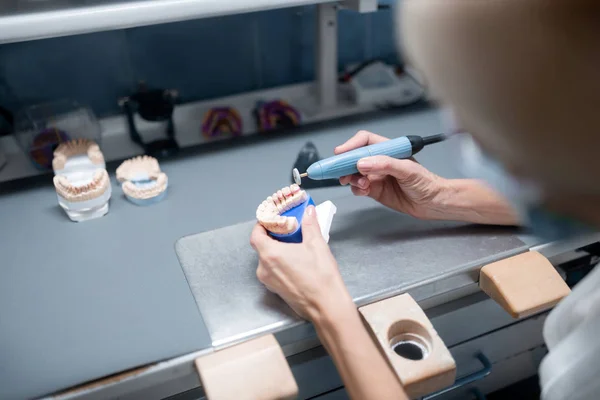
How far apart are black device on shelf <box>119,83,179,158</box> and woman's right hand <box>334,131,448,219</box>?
0.46 meters

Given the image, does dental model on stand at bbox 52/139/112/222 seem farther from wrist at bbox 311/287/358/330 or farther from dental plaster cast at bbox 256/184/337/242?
wrist at bbox 311/287/358/330

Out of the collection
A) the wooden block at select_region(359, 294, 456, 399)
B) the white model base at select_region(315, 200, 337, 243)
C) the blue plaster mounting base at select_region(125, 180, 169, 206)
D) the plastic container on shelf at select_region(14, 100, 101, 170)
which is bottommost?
the wooden block at select_region(359, 294, 456, 399)

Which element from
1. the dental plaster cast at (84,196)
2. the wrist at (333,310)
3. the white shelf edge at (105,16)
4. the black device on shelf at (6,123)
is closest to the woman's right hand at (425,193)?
the wrist at (333,310)

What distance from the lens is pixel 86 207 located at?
3.24ft

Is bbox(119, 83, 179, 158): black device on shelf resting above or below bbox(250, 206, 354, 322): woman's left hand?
above

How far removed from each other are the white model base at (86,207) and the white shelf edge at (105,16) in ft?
0.96

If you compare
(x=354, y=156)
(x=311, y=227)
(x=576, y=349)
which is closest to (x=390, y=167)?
(x=354, y=156)

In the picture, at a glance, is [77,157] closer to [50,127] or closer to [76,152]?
[76,152]

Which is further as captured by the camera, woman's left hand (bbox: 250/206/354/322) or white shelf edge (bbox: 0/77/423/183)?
white shelf edge (bbox: 0/77/423/183)

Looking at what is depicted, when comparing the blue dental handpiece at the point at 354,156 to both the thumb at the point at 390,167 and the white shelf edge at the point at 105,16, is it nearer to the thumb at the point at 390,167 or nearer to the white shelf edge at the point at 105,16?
the thumb at the point at 390,167

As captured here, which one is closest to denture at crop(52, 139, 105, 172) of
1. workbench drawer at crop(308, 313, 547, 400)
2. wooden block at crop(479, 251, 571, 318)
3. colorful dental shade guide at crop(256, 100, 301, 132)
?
colorful dental shade guide at crop(256, 100, 301, 132)

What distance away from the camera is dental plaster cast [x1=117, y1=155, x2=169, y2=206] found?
1.03m

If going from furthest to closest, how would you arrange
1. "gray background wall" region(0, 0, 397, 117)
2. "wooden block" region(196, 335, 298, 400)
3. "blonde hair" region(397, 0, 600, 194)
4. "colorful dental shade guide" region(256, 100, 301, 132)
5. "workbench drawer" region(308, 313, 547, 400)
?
1. "colorful dental shade guide" region(256, 100, 301, 132)
2. "gray background wall" region(0, 0, 397, 117)
3. "workbench drawer" region(308, 313, 547, 400)
4. "wooden block" region(196, 335, 298, 400)
5. "blonde hair" region(397, 0, 600, 194)

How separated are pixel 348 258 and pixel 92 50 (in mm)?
777
